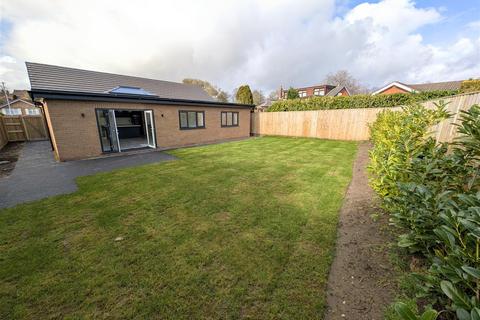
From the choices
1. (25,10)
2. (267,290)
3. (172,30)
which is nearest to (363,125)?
(267,290)

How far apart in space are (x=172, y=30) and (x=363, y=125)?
1434 cm

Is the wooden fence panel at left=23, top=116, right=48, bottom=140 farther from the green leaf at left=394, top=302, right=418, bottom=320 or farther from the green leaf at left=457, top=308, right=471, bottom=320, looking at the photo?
the green leaf at left=457, top=308, right=471, bottom=320

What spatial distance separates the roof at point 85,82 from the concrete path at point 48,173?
3282 millimetres

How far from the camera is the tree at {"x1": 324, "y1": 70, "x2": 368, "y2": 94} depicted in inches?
1572

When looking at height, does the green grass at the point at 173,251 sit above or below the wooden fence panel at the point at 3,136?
below

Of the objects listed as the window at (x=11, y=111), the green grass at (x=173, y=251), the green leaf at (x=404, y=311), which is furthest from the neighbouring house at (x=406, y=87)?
the window at (x=11, y=111)

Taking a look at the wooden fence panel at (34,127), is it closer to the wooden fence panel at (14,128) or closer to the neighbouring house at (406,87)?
the wooden fence panel at (14,128)

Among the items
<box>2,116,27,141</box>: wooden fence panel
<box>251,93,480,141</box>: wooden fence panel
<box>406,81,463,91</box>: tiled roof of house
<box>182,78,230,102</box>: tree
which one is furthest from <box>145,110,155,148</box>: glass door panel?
<box>406,81,463,91</box>: tiled roof of house

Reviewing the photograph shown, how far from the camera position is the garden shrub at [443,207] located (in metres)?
1.17

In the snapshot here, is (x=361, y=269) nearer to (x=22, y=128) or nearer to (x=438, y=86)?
(x=22, y=128)

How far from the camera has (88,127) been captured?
8438 millimetres

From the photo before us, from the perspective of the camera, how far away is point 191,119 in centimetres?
1224

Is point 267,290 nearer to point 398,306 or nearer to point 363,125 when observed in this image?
point 398,306

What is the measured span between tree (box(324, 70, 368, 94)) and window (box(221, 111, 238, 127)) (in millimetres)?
35394
